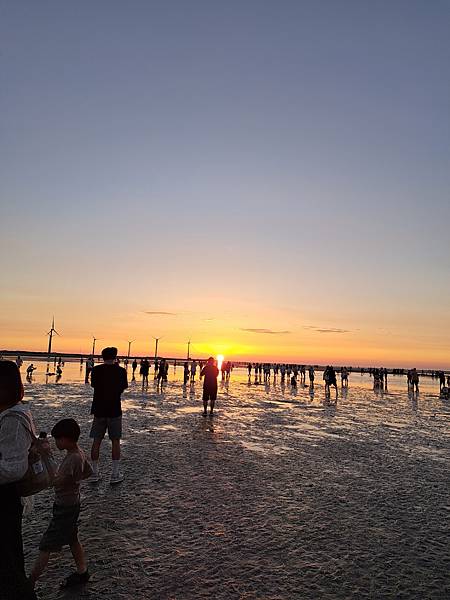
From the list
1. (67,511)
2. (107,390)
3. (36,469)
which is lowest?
(67,511)

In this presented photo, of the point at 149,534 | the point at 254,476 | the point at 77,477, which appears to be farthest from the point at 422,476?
the point at 77,477

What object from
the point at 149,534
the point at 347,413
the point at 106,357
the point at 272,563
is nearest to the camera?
the point at 272,563

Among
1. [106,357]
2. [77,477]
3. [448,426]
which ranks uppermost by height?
[106,357]

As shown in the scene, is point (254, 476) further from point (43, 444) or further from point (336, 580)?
point (43, 444)

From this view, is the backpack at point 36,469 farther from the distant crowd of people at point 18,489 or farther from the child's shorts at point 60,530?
the child's shorts at point 60,530

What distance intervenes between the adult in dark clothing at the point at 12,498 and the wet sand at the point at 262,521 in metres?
1.09

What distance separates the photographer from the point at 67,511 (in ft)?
14.0

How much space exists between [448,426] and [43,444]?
705 inches

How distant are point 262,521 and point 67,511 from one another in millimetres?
3066

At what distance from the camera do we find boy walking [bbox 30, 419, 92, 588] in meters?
4.17

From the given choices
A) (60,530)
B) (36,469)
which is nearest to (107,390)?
(60,530)

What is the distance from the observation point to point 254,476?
28.4ft

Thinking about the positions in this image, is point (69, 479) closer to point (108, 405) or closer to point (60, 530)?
point (60, 530)

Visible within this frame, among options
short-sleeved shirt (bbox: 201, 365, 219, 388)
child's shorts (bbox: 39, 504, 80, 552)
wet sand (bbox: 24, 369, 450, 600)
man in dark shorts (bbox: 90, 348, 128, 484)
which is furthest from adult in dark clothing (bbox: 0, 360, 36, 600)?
short-sleeved shirt (bbox: 201, 365, 219, 388)
